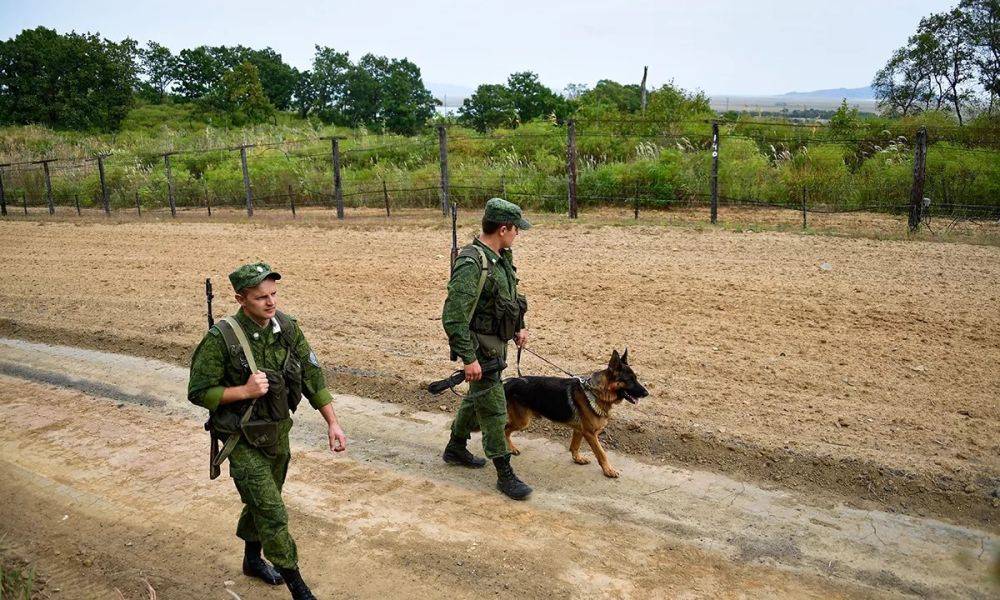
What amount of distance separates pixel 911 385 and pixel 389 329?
5.92 meters

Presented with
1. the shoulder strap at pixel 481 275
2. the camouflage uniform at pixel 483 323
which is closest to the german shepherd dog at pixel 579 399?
the camouflage uniform at pixel 483 323

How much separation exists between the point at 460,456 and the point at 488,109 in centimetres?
2946

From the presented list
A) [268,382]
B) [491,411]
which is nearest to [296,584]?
[268,382]

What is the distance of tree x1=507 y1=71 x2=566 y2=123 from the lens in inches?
1291

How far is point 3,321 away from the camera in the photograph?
1070 centimetres

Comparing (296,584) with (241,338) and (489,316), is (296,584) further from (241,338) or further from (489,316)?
(489,316)

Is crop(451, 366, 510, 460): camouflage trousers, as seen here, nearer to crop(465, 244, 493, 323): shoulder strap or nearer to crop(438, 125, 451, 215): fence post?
crop(465, 244, 493, 323): shoulder strap

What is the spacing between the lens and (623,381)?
538 cm

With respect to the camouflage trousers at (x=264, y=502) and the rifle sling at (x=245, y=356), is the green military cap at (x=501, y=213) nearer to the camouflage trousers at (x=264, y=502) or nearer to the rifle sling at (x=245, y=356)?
the rifle sling at (x=245, y=356)

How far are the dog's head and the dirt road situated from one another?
0.73 m

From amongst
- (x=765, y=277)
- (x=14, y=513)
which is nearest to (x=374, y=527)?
(x=14, y=513)

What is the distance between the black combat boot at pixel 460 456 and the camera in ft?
19.4

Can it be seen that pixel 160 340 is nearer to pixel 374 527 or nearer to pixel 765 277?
pixel 374 527

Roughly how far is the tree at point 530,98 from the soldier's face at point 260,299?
96.6 feet
